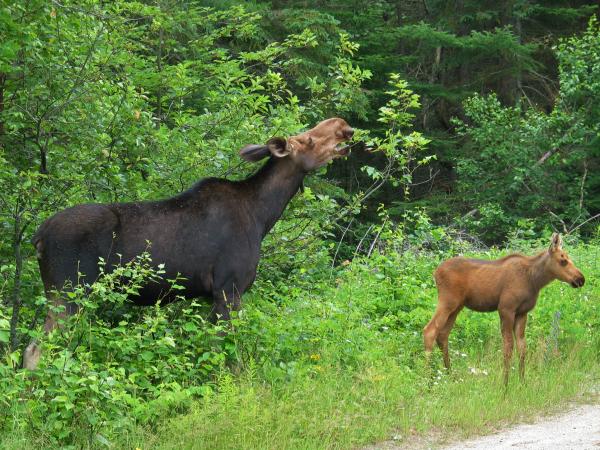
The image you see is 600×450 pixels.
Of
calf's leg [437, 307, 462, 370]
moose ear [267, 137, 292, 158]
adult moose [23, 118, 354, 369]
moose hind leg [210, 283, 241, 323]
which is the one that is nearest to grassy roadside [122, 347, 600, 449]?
calf's leg [437, 307, 462, 370]

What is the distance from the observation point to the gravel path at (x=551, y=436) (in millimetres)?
6981

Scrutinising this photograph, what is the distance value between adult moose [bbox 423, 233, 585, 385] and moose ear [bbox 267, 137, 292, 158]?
6.67 feet

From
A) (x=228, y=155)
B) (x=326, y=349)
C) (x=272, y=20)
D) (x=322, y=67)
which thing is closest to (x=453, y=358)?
(x=326, y=349)

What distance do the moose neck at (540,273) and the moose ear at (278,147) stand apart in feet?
8.99

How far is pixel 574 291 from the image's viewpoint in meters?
12.1

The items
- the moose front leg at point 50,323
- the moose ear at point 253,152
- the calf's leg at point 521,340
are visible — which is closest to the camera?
the moose front leg at point 50,323

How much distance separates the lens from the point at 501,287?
936cm

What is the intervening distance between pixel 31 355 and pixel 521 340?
185 inches

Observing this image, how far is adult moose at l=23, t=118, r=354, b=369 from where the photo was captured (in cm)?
800

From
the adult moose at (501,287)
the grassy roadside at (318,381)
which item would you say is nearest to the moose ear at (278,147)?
the grassy roadside at (318,381)

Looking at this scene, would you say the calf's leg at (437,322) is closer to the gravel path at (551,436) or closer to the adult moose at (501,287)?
the adult moose at (501,287)

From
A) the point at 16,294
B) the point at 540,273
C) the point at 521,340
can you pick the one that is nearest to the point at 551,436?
the point at 521,340

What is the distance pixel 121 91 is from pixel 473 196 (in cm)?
1644

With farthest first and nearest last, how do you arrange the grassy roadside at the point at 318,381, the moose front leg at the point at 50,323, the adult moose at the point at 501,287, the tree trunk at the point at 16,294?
the adult moose at the point at 501,287
the tree trunk at the point at 16,294
the moose front leg at the point at 50,323
the grassy roadside at the point at 318,381
